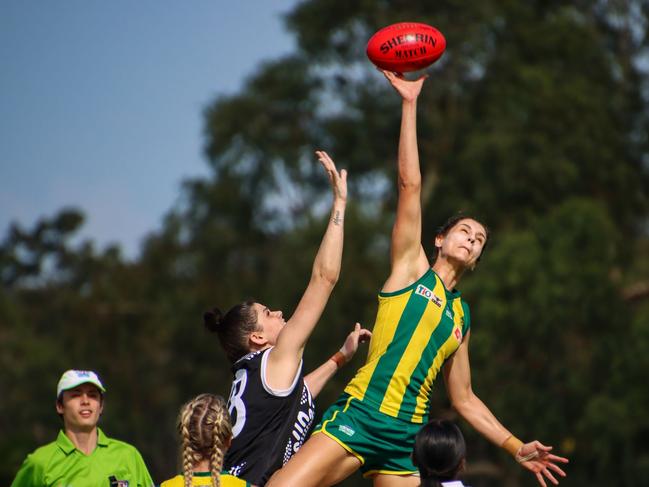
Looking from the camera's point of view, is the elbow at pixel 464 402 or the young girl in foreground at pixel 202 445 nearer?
the young girl in foreground at pixel 202 445

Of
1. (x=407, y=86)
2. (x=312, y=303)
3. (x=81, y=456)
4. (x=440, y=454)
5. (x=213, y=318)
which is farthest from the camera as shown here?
(x=407, y=86)

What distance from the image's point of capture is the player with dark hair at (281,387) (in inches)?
249

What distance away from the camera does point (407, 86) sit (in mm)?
7199

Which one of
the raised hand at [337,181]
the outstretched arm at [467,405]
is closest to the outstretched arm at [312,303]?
the raised hand at [337,181]

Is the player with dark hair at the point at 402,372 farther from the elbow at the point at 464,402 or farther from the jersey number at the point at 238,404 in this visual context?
the jersey number at the point at 238,404

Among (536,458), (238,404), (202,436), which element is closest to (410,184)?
(238,404)

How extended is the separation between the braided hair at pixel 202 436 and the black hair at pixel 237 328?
125 centimetres

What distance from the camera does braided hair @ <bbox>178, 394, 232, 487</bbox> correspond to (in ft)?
18.3

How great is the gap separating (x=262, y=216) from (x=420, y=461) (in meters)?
34.0

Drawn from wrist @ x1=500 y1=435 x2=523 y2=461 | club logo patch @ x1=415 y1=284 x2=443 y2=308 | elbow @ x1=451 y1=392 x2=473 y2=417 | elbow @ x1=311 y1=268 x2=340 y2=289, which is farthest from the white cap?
wrist @ x1=500 y1=435 x2=523 y2=461

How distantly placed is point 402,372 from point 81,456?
1837 mm

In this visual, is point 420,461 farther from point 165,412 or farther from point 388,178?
point 165,412

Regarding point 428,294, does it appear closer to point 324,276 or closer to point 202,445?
point 324,276

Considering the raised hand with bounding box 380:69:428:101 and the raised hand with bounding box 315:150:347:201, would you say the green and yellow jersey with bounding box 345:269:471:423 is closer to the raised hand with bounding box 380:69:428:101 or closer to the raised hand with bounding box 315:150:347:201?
the raised hand with bounding box 315:150:347:201
